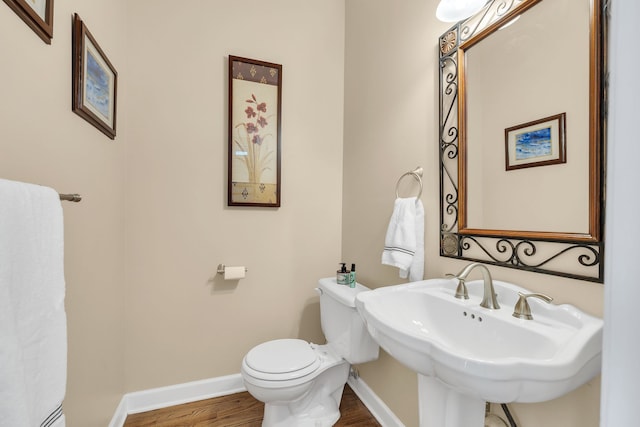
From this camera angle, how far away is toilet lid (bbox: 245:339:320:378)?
53.2 inches

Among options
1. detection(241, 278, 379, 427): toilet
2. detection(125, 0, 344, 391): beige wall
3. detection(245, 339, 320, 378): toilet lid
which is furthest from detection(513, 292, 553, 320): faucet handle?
detection(125, 0, 344, 391): beige wall

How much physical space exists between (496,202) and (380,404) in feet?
4.10

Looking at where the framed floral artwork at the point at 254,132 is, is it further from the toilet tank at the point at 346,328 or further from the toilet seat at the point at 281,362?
the toilet seat at the point at 281,362

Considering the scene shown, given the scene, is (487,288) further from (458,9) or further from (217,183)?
(217,183)

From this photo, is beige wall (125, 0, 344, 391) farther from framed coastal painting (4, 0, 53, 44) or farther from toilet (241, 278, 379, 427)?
framed coastal painting (4, 0, 53, 44)

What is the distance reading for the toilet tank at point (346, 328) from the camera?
58.2 inches

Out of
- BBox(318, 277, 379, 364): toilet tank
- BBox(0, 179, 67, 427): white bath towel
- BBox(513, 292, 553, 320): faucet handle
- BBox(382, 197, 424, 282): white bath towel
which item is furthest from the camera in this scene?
BBox(318, 277, 379, 364): toilet tank

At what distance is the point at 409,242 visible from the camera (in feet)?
4.26

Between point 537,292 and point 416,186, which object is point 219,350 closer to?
point 416,186

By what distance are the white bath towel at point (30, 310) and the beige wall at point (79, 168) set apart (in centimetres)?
17

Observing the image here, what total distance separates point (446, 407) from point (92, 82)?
67.5 inches

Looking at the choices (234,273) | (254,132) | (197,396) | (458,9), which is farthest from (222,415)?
(458,9)

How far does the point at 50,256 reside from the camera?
0.67 metres

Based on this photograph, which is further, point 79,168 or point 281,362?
point 281,362
